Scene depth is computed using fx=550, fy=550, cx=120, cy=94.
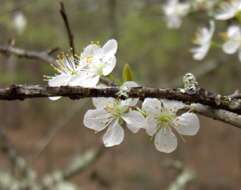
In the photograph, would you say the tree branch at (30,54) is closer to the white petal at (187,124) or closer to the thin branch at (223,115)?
the white petal at (187,124)

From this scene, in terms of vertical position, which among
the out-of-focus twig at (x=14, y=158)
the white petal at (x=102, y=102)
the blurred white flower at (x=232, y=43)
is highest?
the blurred white flower at (x=232, y=43)

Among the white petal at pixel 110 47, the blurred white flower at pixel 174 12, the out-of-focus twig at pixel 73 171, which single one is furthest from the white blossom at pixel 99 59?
the blurred white flower at pixel 174 12

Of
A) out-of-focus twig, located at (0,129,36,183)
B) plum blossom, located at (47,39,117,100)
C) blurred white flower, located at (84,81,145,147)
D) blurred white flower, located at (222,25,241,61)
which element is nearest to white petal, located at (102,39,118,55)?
plum blossom, located at (47,39,117,100)

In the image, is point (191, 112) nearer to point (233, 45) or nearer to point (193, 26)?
point (233, 45)

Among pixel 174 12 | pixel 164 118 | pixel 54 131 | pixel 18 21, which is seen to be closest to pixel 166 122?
pixel 164 118

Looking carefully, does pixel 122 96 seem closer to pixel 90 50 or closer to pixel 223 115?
pixel 223 115

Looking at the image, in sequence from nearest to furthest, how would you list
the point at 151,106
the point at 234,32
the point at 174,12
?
the point at 151,106 → the point at 234,32 → the point at 174,12

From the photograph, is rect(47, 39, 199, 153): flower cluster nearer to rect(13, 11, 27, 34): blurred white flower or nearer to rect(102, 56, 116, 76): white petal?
rect(102, 56, 116, 76): white petal

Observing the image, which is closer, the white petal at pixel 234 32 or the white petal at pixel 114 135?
the white petal at pixel 114 135
